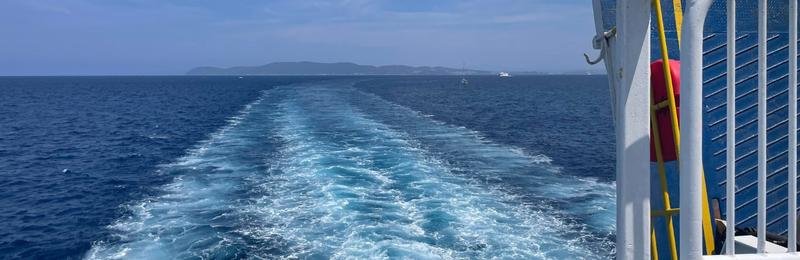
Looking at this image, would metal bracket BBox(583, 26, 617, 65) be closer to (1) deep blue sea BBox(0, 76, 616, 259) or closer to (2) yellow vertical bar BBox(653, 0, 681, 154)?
(2) yellow vertical bar BBox(653, 0, 681, 154)

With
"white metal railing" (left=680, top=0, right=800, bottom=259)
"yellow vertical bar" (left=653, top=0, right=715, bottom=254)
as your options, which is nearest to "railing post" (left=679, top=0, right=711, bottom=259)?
"white metal railing" (left=680, top=0, right=800, bottom=259)

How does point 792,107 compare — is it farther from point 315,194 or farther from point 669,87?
point 315,194

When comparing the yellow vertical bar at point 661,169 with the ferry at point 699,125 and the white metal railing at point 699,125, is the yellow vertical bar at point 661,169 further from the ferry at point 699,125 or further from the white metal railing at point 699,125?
the white metal railing at point 699,125

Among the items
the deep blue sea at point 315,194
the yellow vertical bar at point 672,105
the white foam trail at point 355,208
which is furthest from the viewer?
the deep blue sea at point 315,194

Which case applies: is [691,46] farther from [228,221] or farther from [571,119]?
[571,119]

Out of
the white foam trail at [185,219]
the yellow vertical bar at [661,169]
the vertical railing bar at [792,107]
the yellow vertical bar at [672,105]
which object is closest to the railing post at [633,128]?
the yellow vertical bar at [672,105]

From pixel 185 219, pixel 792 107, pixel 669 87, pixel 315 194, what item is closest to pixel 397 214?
pixel 315 194

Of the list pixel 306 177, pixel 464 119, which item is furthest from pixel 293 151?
pixel 464 119
